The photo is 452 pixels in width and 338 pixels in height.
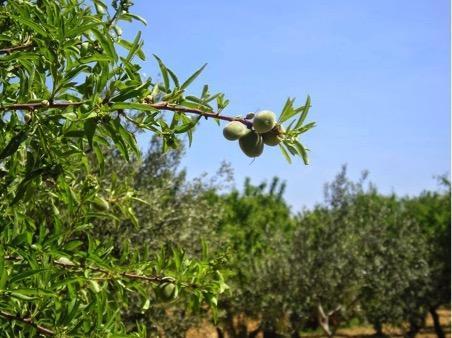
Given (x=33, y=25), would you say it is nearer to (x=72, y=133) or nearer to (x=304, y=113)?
(x=72, y=133)

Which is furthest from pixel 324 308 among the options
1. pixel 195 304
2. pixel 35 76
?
pixel 35 76

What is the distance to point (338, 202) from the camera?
1670 centimetres

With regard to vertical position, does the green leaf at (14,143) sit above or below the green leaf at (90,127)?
above

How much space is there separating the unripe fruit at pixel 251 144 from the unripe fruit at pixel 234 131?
0.02 meters

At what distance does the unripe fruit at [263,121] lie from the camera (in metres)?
2.24

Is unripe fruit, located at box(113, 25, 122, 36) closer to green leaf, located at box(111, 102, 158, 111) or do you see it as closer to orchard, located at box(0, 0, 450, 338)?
orchard, located at box(0, 0, 450, 338)

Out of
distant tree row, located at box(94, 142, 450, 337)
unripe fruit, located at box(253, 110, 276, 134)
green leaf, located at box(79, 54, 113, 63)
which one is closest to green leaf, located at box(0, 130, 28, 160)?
green leaf, located at box(79, 54, 113, 63)

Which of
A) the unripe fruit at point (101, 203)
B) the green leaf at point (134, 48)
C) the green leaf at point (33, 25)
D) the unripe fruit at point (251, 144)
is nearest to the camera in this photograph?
the unripe fruit at point (251, 144)

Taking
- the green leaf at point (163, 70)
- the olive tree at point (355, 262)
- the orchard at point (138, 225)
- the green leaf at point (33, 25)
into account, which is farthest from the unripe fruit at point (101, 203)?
the olive tree at point (355, 262)

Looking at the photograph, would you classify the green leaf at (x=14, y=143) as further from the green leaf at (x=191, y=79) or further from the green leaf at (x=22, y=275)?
the green leaf at (x=191, y=79)

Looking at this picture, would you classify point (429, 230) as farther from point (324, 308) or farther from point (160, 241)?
point (160, 241)

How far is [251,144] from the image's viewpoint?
228 cm

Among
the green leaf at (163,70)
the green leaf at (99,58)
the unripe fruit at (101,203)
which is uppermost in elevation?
the green leaf at (163,70)

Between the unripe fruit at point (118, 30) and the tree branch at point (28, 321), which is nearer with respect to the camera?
the tree branch at point (28, 321)
